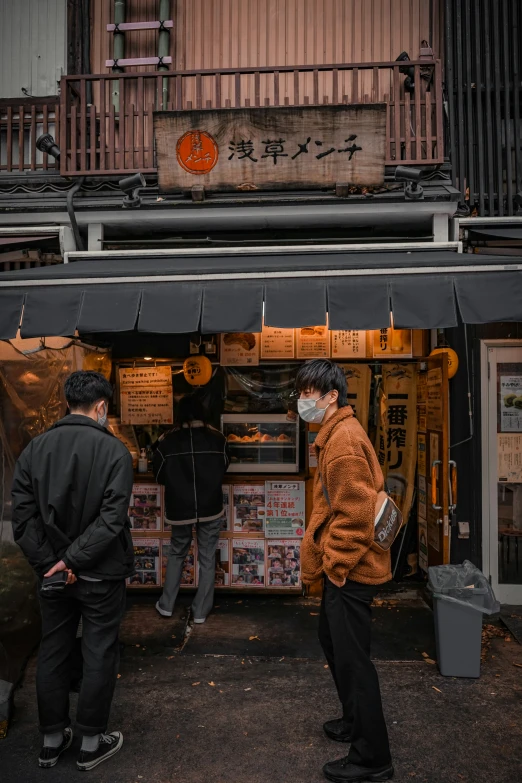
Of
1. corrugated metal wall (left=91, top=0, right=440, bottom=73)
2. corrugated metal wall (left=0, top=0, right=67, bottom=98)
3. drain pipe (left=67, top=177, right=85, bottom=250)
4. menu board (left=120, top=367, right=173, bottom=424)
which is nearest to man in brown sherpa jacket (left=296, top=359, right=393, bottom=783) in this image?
menu board (left=120, top=367, right=173, bottom=424)

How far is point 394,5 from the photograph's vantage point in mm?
7410

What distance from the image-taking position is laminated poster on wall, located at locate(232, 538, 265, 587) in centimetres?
707

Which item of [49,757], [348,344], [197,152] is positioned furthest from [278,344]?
[49,757]

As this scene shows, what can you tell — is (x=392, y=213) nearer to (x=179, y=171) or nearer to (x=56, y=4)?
(x=179, y=171)

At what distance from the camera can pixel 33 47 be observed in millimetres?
7773

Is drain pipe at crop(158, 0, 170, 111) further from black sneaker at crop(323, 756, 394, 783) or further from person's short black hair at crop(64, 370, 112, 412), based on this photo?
black sneaker at crop(323, 756, 394, 783)

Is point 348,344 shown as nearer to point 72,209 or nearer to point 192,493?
point 192,493

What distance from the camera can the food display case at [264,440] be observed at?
24.1ft

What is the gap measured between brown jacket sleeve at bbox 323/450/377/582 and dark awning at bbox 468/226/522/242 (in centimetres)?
360

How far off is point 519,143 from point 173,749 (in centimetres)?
758

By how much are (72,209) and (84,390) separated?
363 centimetres

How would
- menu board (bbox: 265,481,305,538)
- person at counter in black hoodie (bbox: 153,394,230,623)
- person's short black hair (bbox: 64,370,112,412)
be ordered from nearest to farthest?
person's short black hair (bbox: 64,370,112,412) < person at counter in black hoodie (bbox: 153,394,230,623) < menu board (bbox: 265,481,305,538)

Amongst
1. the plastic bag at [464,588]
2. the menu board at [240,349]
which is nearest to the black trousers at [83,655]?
the plastic bag at [464,588]

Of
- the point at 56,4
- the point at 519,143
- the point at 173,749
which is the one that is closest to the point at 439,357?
the point at 519,143
